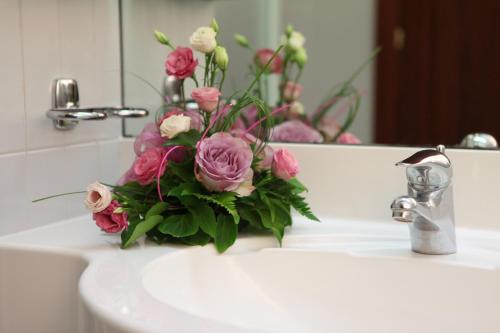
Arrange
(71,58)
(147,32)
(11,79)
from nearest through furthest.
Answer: (11,79) → (71,58) → (147,32)

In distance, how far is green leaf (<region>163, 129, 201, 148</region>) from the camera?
1.00m

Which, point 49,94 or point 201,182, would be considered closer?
point 201,182

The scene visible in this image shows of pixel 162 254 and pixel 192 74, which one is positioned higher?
pixel 192 74

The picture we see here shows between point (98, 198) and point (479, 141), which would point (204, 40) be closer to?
point (98, 198)

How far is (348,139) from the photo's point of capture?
1.16m

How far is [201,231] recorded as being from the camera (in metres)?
0.98

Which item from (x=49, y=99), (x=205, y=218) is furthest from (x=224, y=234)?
(x=49, y=99)

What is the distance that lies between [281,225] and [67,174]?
363 mm

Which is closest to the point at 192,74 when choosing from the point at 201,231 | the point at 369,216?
the point at 201,231

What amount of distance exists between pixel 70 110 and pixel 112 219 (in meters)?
0.21

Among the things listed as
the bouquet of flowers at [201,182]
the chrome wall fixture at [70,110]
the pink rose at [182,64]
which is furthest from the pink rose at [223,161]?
the chrome wall fixture at [70,110]

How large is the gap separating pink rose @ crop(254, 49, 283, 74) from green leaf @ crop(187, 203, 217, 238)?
34 centimetres

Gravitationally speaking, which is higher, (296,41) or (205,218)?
→ (296,41)

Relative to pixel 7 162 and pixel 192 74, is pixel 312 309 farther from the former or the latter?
pixel 7 162
